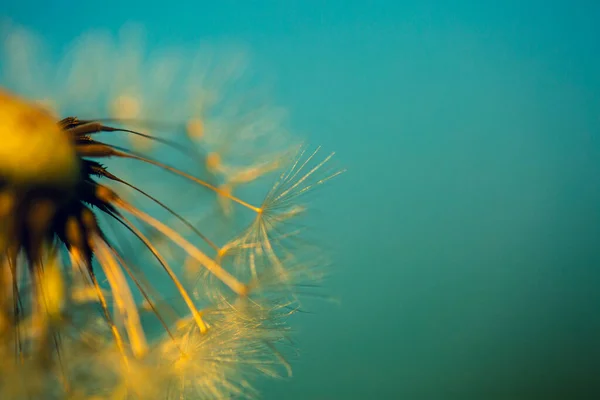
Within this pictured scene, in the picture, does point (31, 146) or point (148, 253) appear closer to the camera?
point (31, 146)

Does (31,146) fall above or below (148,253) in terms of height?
above

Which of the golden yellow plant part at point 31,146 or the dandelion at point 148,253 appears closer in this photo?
the golden yellow plant part at point 31,146

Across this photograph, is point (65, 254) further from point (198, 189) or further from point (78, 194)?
point (198, 189)

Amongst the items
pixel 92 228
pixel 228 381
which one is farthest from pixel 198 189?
pixel 228 381

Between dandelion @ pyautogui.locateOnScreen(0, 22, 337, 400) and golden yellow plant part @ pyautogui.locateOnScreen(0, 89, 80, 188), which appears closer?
golden yellow plant part @ pyautogui.locateOnScreen(0, 89, 80, 188)
